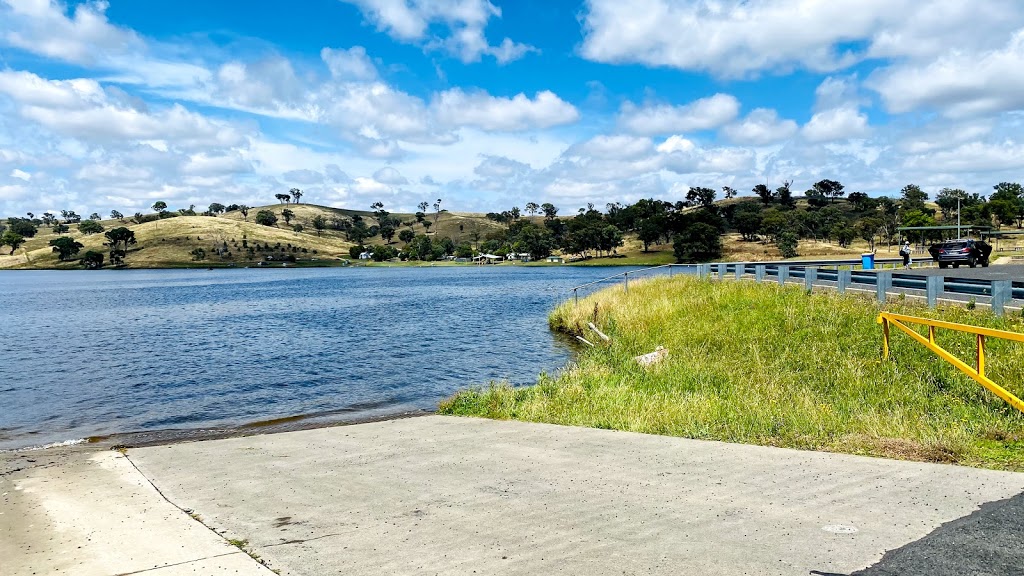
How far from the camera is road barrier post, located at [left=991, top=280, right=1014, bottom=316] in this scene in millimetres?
17812

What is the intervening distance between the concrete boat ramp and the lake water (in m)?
8.38

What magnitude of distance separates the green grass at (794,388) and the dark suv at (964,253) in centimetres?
2175

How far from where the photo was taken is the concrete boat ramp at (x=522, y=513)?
20.9ft

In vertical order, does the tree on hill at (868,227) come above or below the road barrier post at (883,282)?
above

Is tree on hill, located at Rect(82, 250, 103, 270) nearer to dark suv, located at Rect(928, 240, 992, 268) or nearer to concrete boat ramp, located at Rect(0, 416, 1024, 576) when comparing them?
dark suv, located at Rect(928, 240, 992, 268)

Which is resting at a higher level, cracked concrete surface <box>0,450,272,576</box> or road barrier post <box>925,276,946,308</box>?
road barrier post <box>925,276,946,308</box>

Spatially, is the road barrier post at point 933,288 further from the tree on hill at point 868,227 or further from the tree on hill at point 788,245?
the tree on hill at point 868,227

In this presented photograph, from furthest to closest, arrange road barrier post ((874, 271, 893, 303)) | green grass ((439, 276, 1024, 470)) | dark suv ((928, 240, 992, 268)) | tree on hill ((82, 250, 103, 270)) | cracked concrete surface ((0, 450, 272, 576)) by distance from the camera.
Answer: tree on hill ((82, 250, 103, 270)) → dark suv ((928, 240, 992, 268)) → road barrier post ((874, 271, 893, 303)) → green grass ((439, 276, 1024, 470)) → cracked concrete surface ((0, 450, 272, 576))

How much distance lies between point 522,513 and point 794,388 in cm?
960

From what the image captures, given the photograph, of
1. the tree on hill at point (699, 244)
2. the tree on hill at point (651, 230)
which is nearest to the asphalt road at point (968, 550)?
the tree on hill at point (699, 244)

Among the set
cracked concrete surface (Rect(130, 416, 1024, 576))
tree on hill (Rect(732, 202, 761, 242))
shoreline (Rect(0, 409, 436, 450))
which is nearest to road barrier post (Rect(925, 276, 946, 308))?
cracked concrete surface (Rect(130, 416, 1024, 576))

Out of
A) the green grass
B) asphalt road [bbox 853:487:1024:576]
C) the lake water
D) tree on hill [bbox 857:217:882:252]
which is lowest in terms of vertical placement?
the lake water

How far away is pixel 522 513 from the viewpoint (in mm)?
7848

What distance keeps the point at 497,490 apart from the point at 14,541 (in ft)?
17.2
